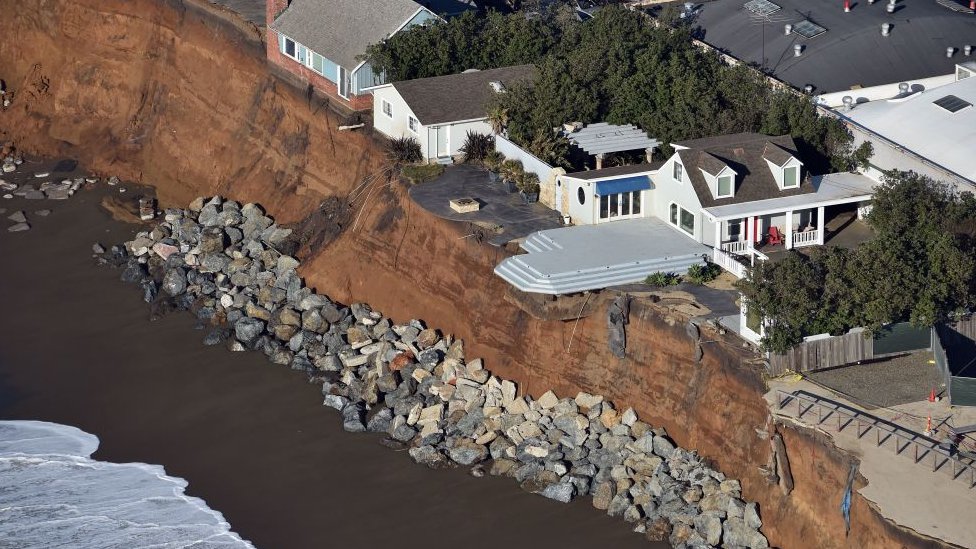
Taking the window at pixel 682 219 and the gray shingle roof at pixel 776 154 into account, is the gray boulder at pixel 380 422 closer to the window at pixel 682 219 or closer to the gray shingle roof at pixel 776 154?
the window at pixel 682 219

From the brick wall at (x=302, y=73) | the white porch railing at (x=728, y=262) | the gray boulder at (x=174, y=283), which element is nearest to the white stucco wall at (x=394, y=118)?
the brick wall at (x=302, y=73)

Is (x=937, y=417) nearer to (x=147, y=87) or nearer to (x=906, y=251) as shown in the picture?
(x=906, y=251)

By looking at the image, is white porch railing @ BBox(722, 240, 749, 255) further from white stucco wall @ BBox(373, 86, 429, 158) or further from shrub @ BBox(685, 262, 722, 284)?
white stucco wall @ BBox(373, 86, 429, 158)

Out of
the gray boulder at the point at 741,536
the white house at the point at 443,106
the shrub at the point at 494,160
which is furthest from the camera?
the white house at the point at 443,106

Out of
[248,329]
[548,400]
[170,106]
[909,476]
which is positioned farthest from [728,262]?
[170,106]

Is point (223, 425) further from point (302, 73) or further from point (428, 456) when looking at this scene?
point (302, 73)

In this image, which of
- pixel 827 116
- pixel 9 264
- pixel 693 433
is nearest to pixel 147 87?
pixel 9 264

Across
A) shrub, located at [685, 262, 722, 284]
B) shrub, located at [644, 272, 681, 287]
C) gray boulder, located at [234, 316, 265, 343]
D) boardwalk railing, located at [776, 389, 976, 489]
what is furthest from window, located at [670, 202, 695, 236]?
gray boulder, located at [234, 316, 265, 343]
